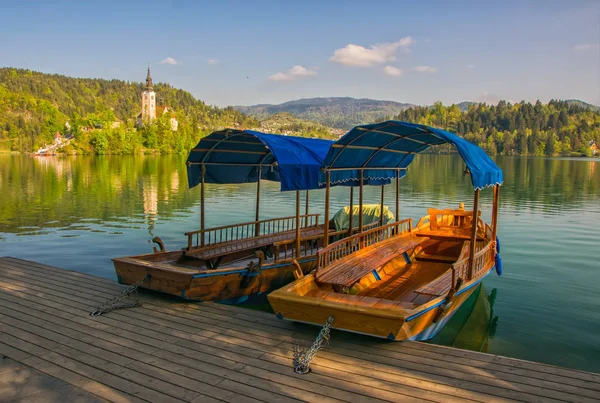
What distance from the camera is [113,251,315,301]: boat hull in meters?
8.14

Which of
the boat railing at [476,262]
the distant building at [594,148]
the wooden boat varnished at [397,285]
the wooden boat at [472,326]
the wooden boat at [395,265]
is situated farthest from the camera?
the distant building at [594,148]

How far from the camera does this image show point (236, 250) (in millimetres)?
10672

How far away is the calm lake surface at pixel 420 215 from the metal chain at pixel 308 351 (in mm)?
4077

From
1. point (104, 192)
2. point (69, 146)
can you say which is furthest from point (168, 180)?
point (69, 146)

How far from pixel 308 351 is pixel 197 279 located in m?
3.08

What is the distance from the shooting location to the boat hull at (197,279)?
8.14 m

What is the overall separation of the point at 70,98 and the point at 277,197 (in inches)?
7582

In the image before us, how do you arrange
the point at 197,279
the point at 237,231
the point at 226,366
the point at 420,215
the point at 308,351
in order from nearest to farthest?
the point at 226,366, the point at 308,351, the point at 197,279, the point at 237,231, the point at 420,215

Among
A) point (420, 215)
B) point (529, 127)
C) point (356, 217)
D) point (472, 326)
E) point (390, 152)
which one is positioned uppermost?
point (529, 127)

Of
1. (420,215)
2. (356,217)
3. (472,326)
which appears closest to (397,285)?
(472,326)

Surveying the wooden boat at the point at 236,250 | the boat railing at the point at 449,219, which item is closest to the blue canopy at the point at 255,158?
the wooden boat at the point at 236,250

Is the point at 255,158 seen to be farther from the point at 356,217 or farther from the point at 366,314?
the point at 366,314

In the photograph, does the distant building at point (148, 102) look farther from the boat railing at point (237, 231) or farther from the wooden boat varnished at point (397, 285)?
the wooden boat varnished at point (397, 285)

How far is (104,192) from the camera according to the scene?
1262 inches
